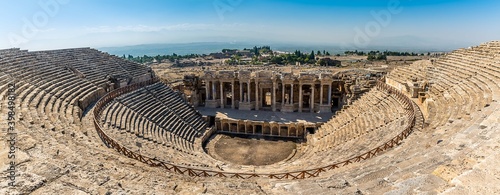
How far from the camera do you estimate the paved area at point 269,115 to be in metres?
32.9

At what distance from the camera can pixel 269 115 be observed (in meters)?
34.8

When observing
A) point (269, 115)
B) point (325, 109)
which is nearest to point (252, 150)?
point (269, 115)

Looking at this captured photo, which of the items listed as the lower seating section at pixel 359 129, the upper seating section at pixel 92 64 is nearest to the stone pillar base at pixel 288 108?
the lower seating section at pixel 359 129

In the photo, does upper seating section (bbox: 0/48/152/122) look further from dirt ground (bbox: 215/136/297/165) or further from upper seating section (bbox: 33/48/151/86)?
dirt ground (bbox: 215/136/297/165)

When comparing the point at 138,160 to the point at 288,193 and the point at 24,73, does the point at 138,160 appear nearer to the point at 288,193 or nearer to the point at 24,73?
the point at 288,193

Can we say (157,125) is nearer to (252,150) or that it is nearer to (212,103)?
(252,150)

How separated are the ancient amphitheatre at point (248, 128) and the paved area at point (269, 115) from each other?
0.15 metres

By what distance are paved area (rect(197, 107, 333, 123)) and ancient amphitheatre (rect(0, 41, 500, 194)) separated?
15 centimetres

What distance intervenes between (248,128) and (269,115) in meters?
3.51

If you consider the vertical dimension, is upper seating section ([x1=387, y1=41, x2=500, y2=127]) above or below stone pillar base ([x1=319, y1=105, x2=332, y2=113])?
above

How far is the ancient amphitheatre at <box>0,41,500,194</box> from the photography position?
8.89 metres

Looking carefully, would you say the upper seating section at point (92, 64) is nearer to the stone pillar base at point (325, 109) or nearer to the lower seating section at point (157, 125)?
the lower seating section at point (157, 125)

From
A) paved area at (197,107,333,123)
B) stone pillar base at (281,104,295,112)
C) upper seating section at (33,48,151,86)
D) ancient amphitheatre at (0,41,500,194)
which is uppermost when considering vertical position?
upper seating section at (33,48,151,86)

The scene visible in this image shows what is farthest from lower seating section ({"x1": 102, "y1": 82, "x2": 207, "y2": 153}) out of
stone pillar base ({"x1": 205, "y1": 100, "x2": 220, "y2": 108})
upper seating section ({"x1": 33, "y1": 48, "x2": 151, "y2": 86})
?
stone pillar base ({"x1": 205, "y1": 100, "x2": 220, "y2": 108})
